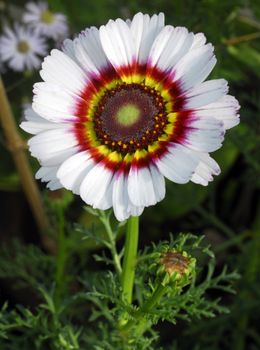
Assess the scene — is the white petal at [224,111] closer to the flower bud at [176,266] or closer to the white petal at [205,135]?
the white petal at [205,135]

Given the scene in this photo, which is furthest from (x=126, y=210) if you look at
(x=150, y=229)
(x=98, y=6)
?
(x=98, y=6)

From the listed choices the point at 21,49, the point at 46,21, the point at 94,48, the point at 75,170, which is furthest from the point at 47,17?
the point at 75,170

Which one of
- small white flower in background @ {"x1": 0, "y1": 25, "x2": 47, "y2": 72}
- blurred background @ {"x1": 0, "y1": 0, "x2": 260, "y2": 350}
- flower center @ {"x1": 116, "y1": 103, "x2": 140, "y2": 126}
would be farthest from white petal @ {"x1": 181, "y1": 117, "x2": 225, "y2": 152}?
small white flower in background @ {"x1": 0, "y1": 25, "x2": 47, "y2": 72}

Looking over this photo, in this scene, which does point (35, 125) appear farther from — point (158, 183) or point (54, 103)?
point (158, 183)

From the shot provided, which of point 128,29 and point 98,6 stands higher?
point 98,6

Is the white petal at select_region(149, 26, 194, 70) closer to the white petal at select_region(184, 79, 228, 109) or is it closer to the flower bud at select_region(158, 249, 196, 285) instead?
the white petal at select_region(184, 79, 228, 109)

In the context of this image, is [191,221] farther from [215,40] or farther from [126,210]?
[126,210]
